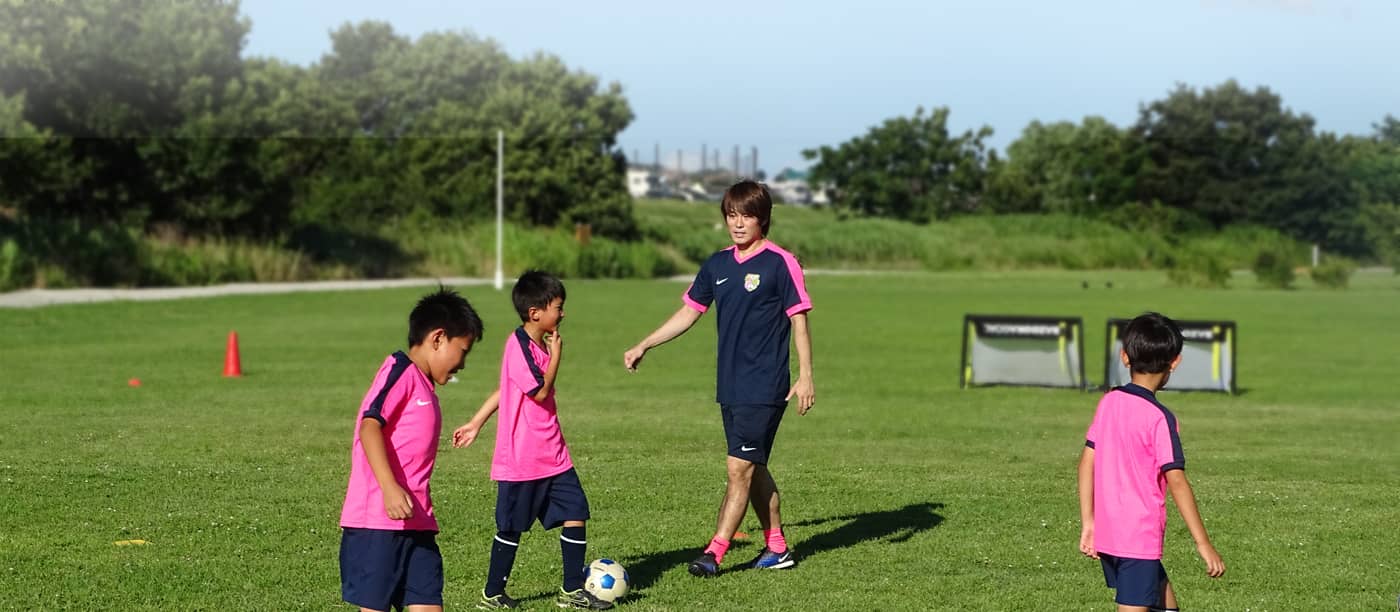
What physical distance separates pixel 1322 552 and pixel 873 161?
77.6m

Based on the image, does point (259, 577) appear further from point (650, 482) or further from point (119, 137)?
point (119, 137)

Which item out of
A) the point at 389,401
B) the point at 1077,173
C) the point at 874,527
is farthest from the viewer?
the point at 1077,173

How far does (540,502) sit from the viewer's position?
24.4 feet

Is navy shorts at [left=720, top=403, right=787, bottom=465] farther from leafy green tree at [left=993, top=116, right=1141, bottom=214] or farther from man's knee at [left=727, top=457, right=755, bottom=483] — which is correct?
leafy green tree at [left=993, top=116, right=1141, bottom=214]

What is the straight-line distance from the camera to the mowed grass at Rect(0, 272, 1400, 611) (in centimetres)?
795

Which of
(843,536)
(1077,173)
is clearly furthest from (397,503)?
(1077,173)

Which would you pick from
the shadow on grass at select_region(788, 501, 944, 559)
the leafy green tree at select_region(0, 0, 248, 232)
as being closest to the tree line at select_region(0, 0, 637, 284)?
the leafy green tree at select_region(0, 0, 248, 232)

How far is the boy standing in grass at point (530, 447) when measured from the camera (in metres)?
7.28

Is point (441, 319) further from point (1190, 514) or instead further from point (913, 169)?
point (913, 169)

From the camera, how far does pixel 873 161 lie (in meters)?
85.9

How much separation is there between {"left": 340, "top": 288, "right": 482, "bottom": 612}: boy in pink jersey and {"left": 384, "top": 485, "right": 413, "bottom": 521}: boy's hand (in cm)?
7

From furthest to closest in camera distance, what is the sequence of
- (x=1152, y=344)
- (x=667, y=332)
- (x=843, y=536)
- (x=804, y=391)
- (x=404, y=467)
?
(x=843, y=536) → (x=667, y=332) → (x=804, y=391) → (x=1152, y=344) → (x=404, y=467)

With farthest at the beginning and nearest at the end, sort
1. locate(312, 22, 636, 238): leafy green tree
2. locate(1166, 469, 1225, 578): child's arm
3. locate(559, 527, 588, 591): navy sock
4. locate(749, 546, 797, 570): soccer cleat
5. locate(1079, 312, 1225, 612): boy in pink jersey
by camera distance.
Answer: locate(312, 22, 636, 238): leafy green tree, locate(749, 546, 797, 570): soccer cleat, locate(559, 527, 588, 591): navy sock, locate(1079, 312, 1225, 612): boy in pink jersey, locate(1166, 469, 1225, 578): child's arm

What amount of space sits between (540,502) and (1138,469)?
2797mm
